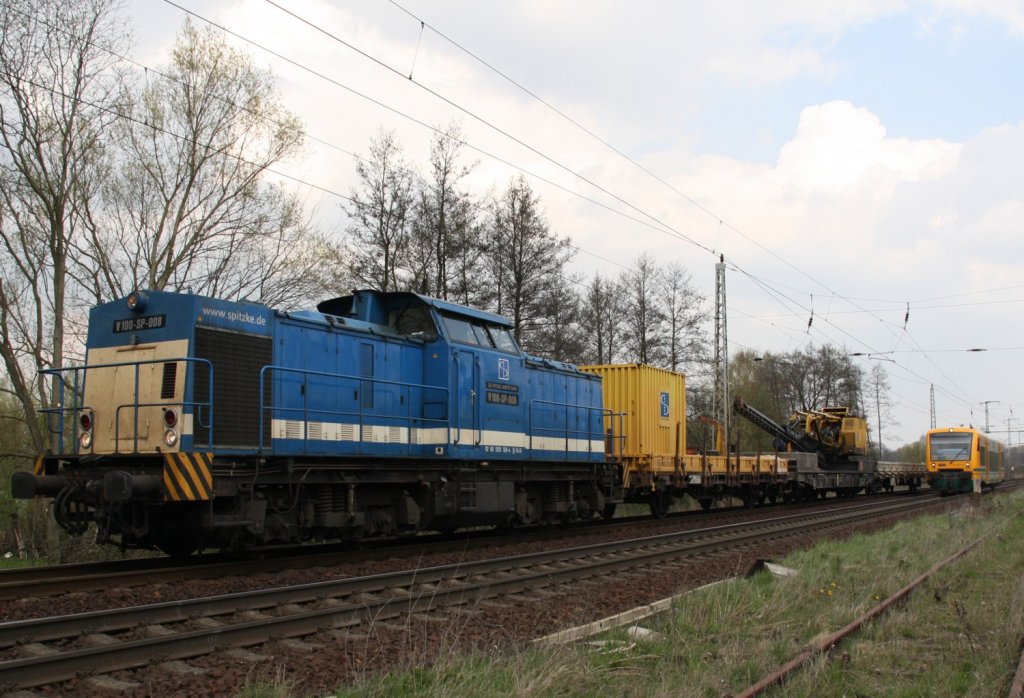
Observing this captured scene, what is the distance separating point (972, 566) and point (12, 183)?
62.6 feet

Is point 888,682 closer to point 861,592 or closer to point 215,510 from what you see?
point 861,592

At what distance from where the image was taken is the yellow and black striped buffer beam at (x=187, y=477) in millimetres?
8586

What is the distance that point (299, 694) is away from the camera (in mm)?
4961

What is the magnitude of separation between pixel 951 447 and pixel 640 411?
2181 centimetres

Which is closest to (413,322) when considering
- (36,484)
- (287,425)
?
(287,425)

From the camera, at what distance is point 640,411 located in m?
19.1

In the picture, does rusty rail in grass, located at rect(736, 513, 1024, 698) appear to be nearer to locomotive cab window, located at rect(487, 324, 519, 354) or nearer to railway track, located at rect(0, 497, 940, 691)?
railway track, located at rect(0, 497, 940, 691)

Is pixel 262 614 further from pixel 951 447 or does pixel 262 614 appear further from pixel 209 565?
pixel 951 447

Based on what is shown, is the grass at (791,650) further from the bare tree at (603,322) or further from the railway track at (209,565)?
the bare tree at (603,322)

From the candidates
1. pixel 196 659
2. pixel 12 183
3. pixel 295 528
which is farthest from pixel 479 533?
pixel 12 183

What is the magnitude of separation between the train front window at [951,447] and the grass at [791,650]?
26179 mm

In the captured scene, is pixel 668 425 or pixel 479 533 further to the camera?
pixel 668 425

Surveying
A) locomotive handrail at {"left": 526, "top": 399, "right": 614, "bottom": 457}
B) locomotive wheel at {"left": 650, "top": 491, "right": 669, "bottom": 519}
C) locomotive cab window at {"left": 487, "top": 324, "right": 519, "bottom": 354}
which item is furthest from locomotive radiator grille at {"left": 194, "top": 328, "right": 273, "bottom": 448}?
locomotive wheel at {"left": 650, "top": 491, "right": 669, "bottom": 519}

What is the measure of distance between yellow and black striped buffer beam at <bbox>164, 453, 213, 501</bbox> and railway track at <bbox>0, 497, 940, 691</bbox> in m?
1.65
